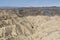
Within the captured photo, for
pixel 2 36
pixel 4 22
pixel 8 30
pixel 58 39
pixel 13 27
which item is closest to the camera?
pixel 58 39

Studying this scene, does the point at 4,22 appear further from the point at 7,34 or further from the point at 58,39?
the point at 58,39

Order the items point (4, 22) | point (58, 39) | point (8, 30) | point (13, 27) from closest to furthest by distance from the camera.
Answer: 1. point (58, 39)
2. point (8, 30)
3. point (13, 27)
4. point (4, 22)

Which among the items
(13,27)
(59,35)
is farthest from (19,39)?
(59,35)

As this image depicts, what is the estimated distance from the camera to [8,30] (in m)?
18.0

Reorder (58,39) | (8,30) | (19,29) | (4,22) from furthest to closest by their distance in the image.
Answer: (4,22) → (19,29) → (8,30) → (58,39)

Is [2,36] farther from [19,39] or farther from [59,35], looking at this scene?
[59,35]

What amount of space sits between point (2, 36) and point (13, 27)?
2762 mm

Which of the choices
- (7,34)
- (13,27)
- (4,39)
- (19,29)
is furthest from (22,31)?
(4,39)

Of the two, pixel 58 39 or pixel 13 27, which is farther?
pixel 13 27

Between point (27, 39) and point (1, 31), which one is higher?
point (1, 31)

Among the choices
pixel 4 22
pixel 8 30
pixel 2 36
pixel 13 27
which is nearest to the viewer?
pixel 2 36

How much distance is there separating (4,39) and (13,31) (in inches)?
129

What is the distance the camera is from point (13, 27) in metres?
19.2

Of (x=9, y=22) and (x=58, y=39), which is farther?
(x=9, y=22)
